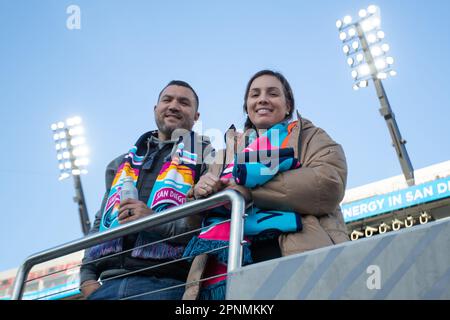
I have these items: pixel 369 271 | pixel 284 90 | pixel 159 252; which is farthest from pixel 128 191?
pixel 369 271

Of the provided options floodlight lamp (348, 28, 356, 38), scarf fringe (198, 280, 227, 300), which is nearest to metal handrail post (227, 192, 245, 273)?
scarf fringe (198, 280, 227, 300)

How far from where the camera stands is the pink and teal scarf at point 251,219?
114 inches

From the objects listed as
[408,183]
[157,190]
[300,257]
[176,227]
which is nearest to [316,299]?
[300,257]

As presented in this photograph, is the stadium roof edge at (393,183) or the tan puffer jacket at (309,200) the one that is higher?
the stadium roof edge at (393,183)

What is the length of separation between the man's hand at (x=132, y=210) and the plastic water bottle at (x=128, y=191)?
78 millimetres

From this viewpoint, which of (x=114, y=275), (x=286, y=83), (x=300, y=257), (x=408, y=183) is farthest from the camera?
(x=408, y=183)

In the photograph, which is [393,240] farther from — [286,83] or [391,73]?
[391,73]

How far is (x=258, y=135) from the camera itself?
3.44 metres

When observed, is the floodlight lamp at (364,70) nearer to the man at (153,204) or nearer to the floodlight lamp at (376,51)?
the floodlight lamp at (376,51)

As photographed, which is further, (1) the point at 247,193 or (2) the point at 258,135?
(2) the point at 258,135

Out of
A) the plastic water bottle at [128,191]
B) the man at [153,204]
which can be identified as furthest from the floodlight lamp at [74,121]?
the plastic water bottle at [128,191]

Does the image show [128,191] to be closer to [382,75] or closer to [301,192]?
[301,192]

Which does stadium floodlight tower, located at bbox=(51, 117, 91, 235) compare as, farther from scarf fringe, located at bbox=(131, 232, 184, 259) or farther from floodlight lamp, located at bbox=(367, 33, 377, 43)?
scarf fringe, located at bbox=(131, 232, 184, 259)

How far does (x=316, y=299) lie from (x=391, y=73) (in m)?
13.6
